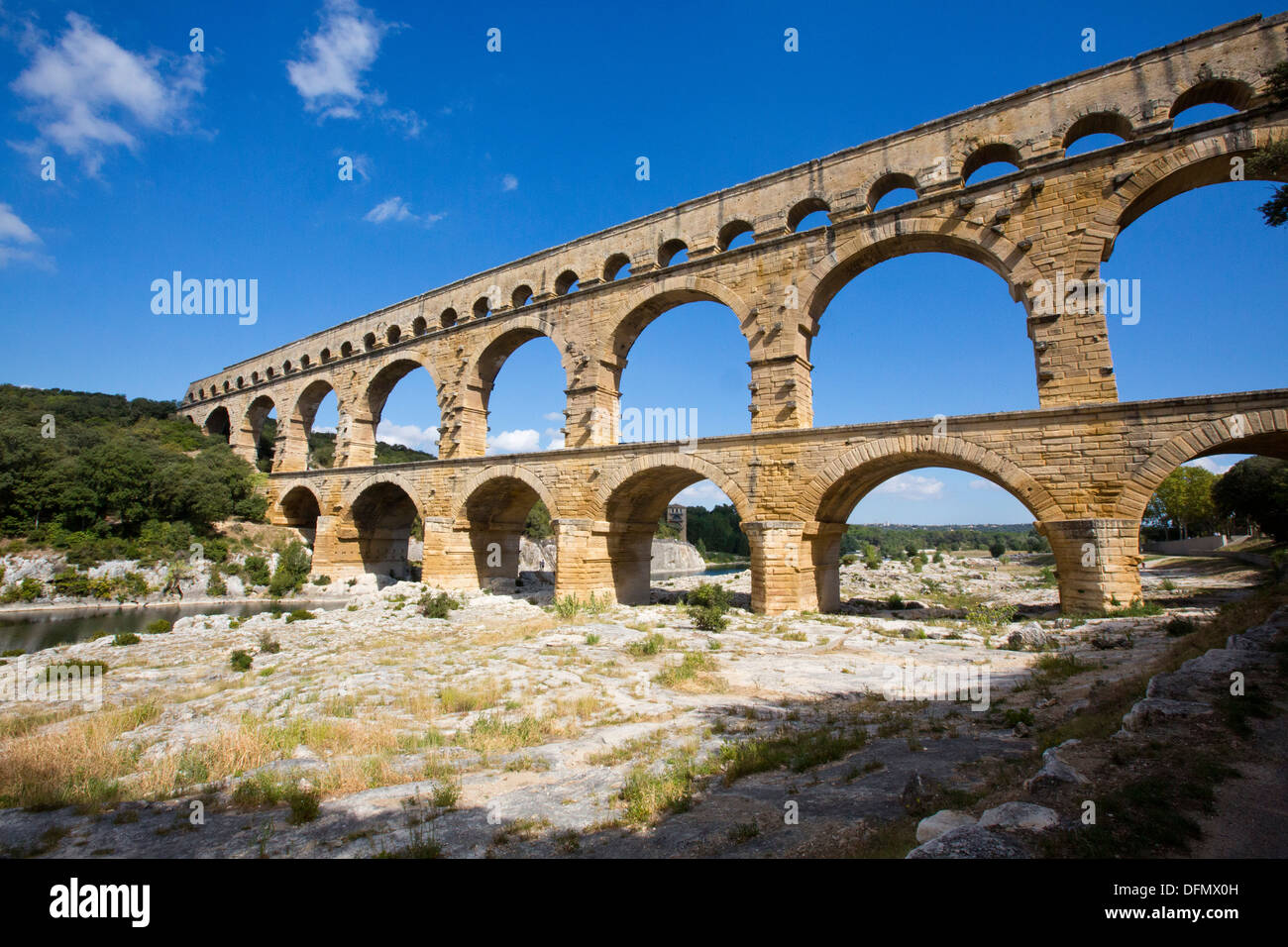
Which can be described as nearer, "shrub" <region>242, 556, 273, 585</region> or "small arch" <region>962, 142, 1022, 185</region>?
"small arch" <region>962, 142, 1022, 185</region>

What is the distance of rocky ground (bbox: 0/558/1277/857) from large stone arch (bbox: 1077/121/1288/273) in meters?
7.60

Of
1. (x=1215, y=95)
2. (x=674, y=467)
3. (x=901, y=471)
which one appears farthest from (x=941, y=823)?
(x=1215, y=95)

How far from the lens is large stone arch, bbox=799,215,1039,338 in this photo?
13.3m

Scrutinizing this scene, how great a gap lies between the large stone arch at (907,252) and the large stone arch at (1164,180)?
1178mm

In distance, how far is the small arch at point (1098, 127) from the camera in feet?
41.2

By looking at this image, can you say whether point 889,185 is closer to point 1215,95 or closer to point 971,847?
point 1215,95

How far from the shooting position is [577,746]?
5.58 metres

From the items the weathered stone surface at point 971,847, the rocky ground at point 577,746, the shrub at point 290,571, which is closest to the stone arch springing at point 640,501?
the rocky ground at point 577,746

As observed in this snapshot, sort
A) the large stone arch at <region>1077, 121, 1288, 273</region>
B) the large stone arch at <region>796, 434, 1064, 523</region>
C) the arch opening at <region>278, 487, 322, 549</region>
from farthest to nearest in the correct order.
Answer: the arch opening at <region>278, 487, 322, 549</region>
the large stone arch at <region>796, 434, 1064, 523</region>
the large stone arch at <region>1077, 121, 1288, 273</region>

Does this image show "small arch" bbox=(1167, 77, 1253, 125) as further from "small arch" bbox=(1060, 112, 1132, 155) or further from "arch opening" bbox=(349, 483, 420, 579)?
"arch opening" bbox=(349, 483, 420, 579)

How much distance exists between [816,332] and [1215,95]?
9.08m

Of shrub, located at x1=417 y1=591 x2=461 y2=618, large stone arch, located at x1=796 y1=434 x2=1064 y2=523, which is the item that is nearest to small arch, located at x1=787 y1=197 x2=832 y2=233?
large stone arch, located at x1=796 y1=434 x2=1064 y2=523
